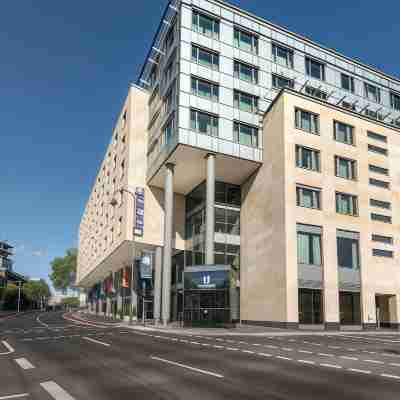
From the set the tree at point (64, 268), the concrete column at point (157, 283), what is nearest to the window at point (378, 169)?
the concrete column at point (157, 283)

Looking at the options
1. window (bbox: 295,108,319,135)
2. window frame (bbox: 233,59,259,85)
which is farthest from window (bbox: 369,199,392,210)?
window frame (bbox: 233,59,259,85)

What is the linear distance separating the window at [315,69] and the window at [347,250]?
17.1m

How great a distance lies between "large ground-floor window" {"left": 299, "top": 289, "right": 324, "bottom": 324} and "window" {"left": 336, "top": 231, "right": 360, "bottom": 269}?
11.4ft

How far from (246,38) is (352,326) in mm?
27598

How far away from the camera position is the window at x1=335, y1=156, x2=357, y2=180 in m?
35.6

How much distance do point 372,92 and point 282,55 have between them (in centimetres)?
1151

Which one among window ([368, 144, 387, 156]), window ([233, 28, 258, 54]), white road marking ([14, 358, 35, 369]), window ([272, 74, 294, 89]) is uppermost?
window ([233, 28, 258, 54])

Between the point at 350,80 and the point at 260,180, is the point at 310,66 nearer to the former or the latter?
the point at 350,80

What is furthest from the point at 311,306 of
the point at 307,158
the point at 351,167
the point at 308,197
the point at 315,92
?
the point at 315,92

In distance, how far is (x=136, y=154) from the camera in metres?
43.4

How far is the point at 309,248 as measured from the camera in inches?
1276

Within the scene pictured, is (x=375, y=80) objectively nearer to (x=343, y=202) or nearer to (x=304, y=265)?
(x=343, y=202)

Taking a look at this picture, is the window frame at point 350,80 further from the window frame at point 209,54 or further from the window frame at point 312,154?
the window frame at point 209,54

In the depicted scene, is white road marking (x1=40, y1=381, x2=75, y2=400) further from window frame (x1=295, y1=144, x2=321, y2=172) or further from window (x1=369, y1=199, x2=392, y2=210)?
window (x1=369, y1=199, x2=392, y2=210)
